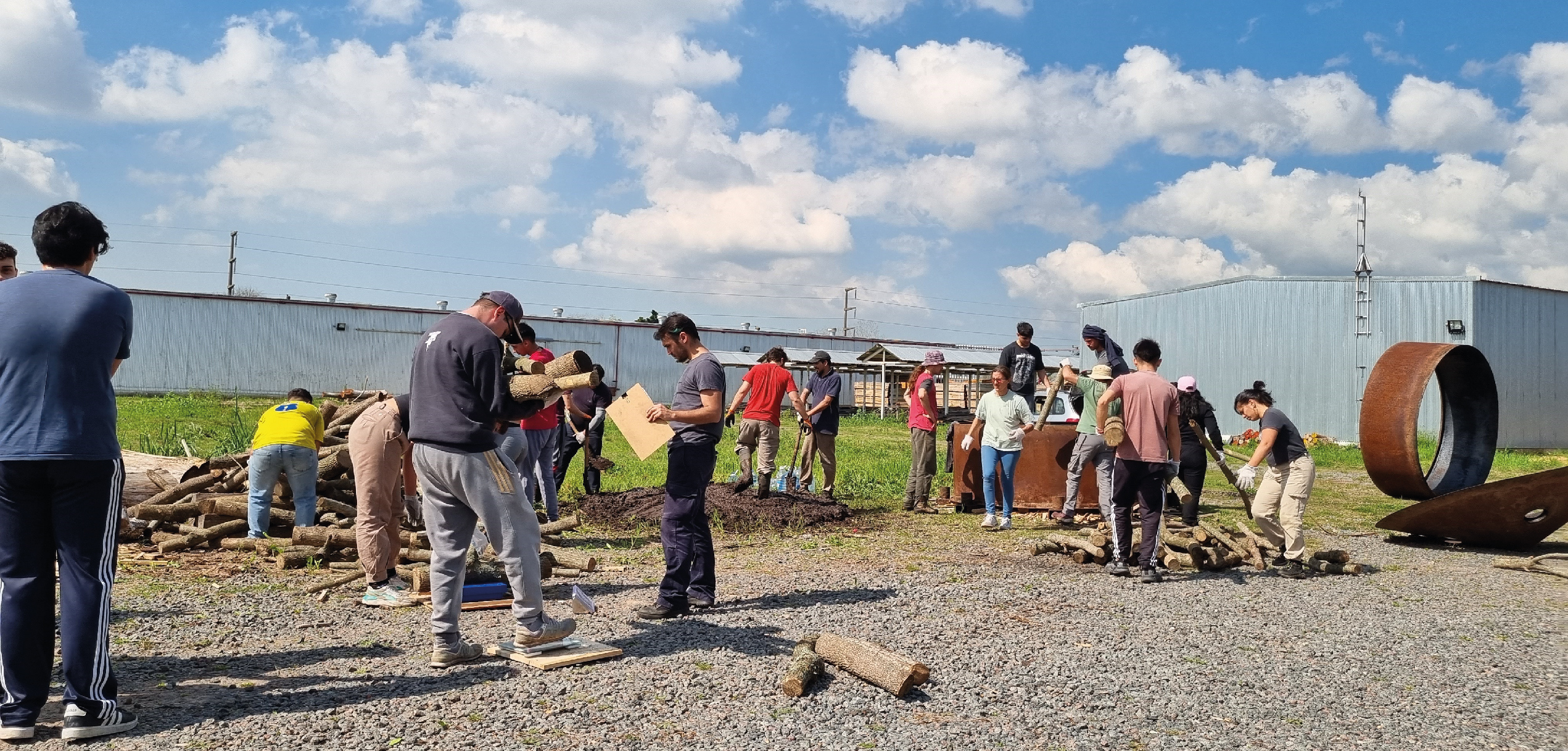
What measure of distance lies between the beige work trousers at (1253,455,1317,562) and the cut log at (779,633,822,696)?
5.12 metres

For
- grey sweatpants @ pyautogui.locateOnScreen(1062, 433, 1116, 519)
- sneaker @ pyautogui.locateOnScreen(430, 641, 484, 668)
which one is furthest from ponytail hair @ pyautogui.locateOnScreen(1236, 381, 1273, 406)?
sneaker @ pyautogui.locateOnScreen(430, 641, 484, 668)

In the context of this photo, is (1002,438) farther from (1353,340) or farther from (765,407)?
(1353,340)

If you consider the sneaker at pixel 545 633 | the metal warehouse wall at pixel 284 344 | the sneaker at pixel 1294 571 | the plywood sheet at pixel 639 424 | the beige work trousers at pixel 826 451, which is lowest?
the sneaker at pixel 1294 571

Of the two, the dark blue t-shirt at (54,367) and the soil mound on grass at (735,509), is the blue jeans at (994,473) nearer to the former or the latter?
the soil mound on grass at (735,509)

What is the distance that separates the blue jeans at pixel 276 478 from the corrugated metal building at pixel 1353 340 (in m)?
25.8

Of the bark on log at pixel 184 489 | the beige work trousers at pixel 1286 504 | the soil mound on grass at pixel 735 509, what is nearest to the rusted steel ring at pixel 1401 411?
the beige work trousers at pixel 1286 504

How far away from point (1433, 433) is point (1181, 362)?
7.46 meters

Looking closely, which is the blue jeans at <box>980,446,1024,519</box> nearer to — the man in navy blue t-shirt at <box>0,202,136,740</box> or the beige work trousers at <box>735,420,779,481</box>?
the beige work trousers at <box>735,420,779,481</box>

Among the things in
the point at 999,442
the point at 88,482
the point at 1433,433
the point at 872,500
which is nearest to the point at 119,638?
the point at 88,482

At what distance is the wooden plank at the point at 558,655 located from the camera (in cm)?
507

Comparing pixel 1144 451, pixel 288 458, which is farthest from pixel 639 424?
pixel 288 458

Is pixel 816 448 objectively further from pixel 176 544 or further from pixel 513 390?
pixel 513 390

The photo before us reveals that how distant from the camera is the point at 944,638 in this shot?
234 inches

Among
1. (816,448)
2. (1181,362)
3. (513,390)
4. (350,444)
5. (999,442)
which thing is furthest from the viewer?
(1181,362)
